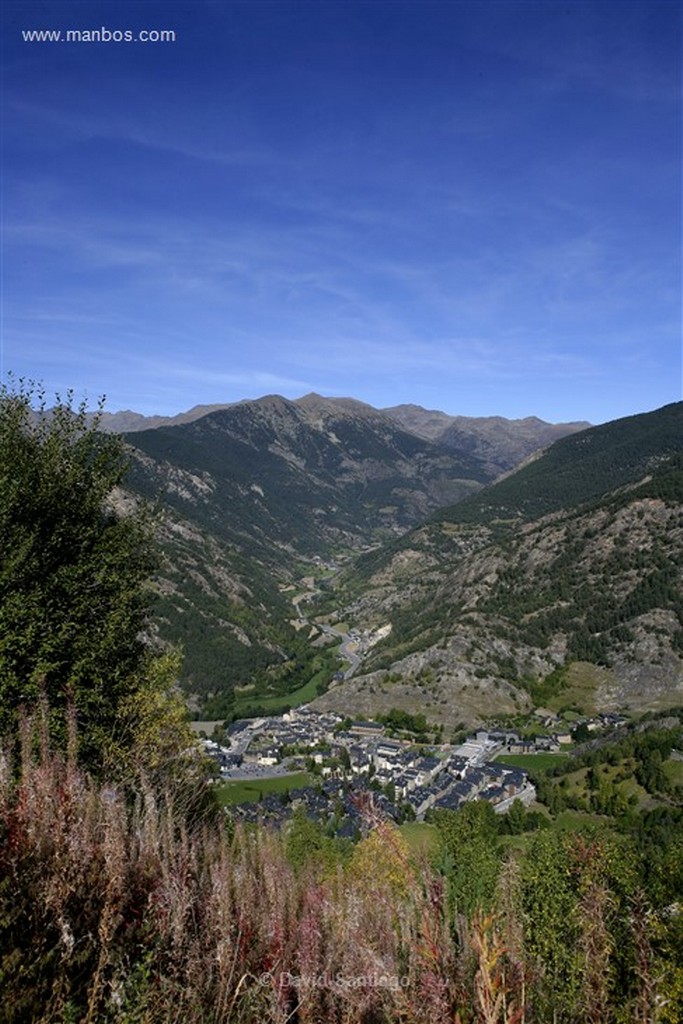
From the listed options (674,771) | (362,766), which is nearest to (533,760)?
(674,771)

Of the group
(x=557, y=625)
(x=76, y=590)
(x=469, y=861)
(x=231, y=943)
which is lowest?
(x=557, y=625)

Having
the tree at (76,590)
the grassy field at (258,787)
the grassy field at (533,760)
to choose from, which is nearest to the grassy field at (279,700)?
the grassy field at (258,787)

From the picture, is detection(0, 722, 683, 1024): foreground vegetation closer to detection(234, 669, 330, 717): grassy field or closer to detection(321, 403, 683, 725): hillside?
detection(321, 403, 683, 725): hillside

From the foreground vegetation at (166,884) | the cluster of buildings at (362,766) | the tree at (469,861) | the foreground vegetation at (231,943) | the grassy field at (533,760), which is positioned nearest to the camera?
the foreground vegetation at (231,943)

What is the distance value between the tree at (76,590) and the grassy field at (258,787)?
57226mm

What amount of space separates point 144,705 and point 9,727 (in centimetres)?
480

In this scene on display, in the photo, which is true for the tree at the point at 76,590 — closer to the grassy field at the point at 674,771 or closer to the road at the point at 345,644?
the grassy field at the point at 674,771

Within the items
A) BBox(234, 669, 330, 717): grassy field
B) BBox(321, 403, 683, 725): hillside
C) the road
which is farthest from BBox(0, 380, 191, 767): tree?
the road

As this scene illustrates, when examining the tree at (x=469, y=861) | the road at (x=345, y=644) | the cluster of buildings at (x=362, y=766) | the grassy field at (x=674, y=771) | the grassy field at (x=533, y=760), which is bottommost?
the grassy field at (x=533, y=760)

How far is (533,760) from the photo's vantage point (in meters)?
84.8

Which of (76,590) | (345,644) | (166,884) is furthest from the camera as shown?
(345,644)

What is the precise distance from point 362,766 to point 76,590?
76.0 m

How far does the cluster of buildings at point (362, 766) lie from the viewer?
66.4m

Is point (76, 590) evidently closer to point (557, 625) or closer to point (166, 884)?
point (166, 884)
